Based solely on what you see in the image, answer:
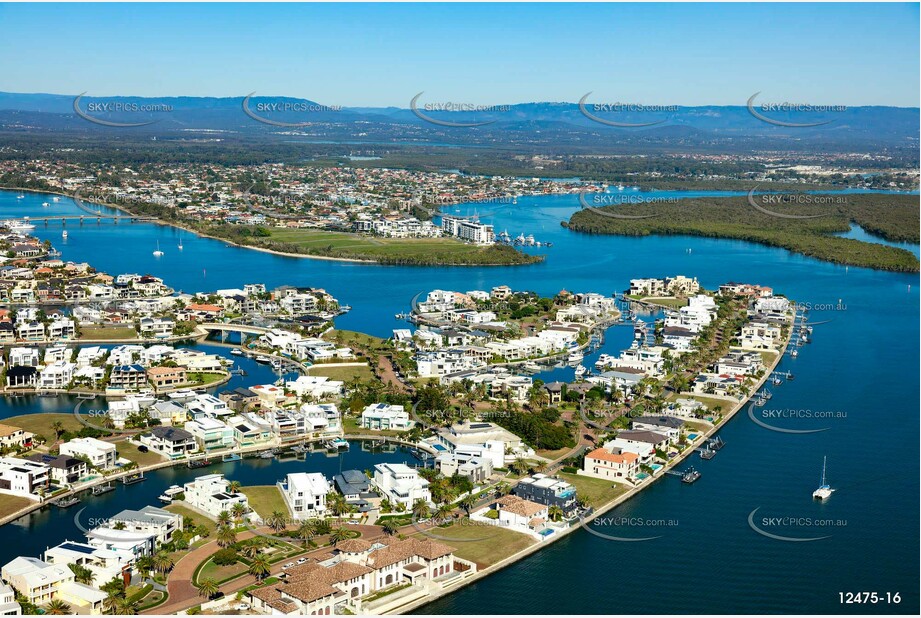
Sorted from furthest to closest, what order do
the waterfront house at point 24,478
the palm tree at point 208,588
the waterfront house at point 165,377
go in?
the waterfront house at point 165,377, the waterfront house at point 24,478, the palm tree at point 208,588

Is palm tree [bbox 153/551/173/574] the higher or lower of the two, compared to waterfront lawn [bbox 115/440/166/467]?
higher

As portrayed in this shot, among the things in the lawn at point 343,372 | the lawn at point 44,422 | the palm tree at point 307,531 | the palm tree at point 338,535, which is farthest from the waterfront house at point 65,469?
the lawn at point 343,372

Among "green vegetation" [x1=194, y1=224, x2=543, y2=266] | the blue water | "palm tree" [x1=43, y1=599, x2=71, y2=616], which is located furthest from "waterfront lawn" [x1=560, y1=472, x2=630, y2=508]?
"green vegetation" [x1=194, y1=224, x2=543, y2=266]

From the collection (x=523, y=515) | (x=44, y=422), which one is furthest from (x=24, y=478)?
(x=523, y=515)

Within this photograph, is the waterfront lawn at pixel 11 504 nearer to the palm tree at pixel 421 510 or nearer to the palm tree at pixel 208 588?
the palm tree at pixel 208 588

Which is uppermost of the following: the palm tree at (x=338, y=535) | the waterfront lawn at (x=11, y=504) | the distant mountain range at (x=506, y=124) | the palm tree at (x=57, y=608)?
the distant mountain range at (x=506, y=124)

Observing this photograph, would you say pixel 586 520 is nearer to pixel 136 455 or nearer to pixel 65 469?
pixel 136 455

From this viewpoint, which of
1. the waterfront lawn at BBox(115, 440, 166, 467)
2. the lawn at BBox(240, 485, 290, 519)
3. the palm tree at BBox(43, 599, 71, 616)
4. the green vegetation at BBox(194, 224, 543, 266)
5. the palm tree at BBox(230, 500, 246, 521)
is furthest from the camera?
the green vegetation at BBox(194, 224, 543, 266)

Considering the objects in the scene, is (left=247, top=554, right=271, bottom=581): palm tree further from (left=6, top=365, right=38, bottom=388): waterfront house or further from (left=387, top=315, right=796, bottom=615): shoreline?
(left=6, top=365, right=38, bottom=388): waterfront house
